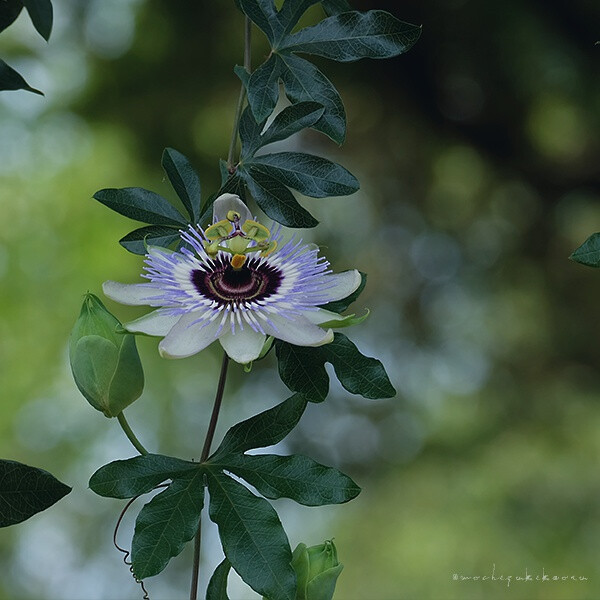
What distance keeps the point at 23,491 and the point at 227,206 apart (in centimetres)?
32

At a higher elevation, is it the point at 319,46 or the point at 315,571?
the point at 319,46

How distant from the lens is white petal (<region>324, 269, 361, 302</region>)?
82cm

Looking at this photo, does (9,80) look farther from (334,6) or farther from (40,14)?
(334,6)

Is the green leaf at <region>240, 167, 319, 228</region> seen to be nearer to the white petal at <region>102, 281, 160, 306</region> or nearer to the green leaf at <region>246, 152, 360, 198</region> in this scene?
the green leaf at <region>246, 152, 360, 198</region>

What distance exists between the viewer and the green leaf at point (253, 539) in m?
0.80

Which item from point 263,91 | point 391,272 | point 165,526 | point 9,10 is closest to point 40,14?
point 9,10

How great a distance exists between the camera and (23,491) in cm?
80

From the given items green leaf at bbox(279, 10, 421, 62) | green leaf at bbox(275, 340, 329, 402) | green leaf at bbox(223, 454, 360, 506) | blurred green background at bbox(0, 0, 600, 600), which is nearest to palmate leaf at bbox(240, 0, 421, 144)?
green leaf at bbox(279, 10, 421, 62)

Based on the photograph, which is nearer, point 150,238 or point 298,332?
point 298,332

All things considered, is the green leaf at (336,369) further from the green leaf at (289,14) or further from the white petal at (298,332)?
the green leaf at (289,14)

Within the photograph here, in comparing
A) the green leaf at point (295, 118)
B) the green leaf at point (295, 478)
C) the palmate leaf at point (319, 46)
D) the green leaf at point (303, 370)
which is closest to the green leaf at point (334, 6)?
the palmate leaf at point (319, 46)

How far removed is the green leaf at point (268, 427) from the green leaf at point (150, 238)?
201 millimetres

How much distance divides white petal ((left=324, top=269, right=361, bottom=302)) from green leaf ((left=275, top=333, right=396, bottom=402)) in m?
0.08

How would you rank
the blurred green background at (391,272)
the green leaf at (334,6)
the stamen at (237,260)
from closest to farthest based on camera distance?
the stamen at (237,260), the green leaf at (334,6), the blurred green background at (391,272)
